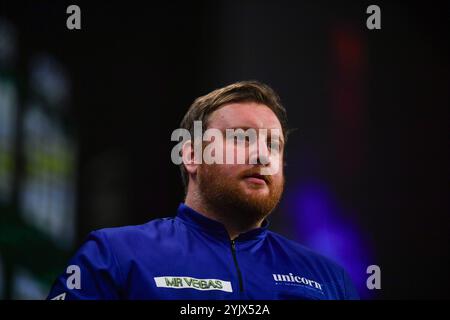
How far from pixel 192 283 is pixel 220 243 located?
251mm

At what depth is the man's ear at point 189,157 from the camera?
96.8 inches

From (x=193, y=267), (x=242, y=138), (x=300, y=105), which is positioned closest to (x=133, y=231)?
(x=193, y=267)

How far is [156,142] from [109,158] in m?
0.37

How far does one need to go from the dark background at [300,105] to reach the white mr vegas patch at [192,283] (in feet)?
5.56

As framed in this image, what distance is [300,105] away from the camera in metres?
4.19

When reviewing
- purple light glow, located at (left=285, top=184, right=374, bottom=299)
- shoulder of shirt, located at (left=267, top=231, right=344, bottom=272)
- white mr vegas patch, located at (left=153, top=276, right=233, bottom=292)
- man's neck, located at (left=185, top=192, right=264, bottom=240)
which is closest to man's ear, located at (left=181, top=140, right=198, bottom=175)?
man's neck, located at (left=185, top=192, right=264, bottom=240)

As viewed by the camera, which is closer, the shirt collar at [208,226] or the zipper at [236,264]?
the zipper at [236,264]

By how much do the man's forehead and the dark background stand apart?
62.5 inches

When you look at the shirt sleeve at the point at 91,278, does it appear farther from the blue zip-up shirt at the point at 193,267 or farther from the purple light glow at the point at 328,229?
the purple light glow at the point at 328,229

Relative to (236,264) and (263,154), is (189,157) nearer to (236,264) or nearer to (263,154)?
(263,154)

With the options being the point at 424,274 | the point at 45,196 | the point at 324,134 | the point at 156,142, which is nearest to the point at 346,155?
the point at 324,134

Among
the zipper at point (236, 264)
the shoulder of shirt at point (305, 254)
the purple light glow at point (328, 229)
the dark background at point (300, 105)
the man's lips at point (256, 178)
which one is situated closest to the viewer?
the zipper at point (236, 264)

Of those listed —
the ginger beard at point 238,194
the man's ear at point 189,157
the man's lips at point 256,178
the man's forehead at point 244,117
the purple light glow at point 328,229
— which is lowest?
the purple light glow at point 328,229

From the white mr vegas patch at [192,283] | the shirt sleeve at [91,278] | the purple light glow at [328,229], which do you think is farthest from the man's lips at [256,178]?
the purple light glow at [328,229]
